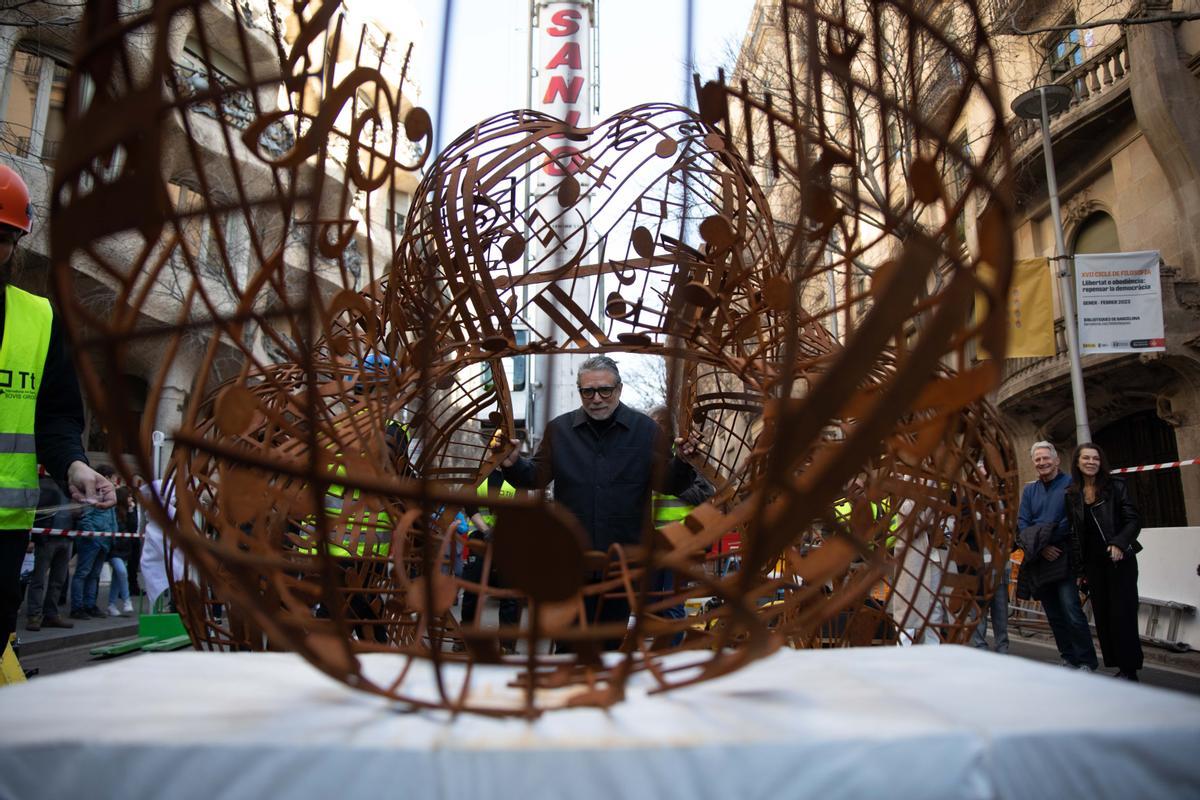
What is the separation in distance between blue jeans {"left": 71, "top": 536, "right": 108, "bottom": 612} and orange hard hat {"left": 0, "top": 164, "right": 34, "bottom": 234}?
6.45m

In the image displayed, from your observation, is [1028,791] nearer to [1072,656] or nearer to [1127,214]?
[1072,656]

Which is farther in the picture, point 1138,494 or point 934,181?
point 1138,494

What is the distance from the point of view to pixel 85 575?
796 cm

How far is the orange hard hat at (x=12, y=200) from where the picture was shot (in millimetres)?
1952

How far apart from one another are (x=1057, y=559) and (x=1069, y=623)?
0.36 meters

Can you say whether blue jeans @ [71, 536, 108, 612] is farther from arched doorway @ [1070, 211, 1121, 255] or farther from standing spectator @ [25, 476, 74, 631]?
arched doorway @ [1070, 211, 1121, 255]

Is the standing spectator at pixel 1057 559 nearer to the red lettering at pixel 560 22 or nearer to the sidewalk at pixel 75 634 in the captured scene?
the red lettering at pixel 560 22

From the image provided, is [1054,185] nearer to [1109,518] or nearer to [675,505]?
[1109,518]

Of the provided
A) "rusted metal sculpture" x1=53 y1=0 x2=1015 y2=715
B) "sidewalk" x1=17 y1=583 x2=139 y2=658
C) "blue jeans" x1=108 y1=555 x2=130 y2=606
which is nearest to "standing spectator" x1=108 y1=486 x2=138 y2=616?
"blue jeans" x1=108 y1=555 x2=130 y2=606

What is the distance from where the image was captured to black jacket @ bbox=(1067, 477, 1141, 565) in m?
4.81

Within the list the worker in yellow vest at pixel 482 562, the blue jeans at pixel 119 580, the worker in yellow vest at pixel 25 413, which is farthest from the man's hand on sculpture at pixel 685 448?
the blue jeans at pixel 119 580

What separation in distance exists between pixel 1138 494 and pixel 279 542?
42.5 feet

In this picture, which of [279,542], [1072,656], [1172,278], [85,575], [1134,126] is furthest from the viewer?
[1134,126]

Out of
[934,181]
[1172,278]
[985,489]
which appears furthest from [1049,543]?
[1172,278]
